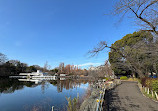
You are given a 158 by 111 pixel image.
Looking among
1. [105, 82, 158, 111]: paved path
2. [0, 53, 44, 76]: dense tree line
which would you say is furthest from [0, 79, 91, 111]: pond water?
[0, 53, 44, 76]: dense tree line

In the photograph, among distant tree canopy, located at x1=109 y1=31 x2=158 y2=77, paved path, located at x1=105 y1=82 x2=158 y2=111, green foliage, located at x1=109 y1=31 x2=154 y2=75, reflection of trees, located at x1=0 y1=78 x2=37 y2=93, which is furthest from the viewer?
reflection of trees, located at x1=0 y1=78 x2=37 y2=93

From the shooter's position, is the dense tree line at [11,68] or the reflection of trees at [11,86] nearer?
the reflection of trees at [11,86]

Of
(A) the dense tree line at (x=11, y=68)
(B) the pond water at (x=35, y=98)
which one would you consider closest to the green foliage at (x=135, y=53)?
(B) the pond water at (x=35, y=98)

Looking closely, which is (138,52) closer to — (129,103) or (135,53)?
(135,53)

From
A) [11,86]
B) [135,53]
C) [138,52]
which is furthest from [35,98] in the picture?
[11,86]

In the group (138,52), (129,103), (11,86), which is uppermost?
(138,52)

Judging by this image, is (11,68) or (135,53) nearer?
(135,53)

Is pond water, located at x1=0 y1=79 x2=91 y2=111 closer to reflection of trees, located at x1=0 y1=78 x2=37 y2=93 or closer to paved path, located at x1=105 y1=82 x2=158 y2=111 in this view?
reflection of trees, located at x1=0 y1=78 x2=37 y2=93

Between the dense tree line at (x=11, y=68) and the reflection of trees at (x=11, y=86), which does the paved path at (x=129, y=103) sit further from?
the dense tree line at (x=11, y=68)

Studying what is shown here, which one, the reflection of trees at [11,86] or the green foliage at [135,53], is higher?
the green foliage at [135,53]

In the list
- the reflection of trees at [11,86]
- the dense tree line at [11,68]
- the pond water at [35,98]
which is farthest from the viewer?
the dense tree line at [11,68]

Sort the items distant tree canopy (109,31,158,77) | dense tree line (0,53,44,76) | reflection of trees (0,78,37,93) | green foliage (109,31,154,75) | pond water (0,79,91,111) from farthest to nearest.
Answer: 1. dense tree line (0,53,44,76)
2. reflection of trees (0,78,37,93)
3. pond water (0,79,91,111)
4. green foliage (109,31,154,75)
5. distant tree canopy (109,31,158,77)

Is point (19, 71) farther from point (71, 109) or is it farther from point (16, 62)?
point (71, 109)

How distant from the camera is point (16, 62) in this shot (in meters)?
57.3
